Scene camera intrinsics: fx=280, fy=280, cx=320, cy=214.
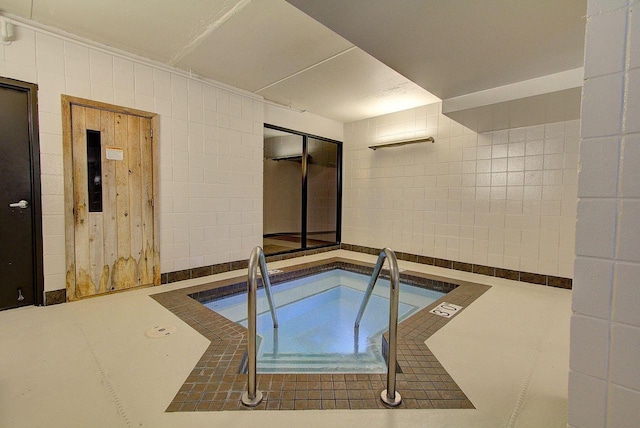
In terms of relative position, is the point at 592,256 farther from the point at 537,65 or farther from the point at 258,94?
the point at 258,94

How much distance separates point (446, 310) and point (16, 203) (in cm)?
393

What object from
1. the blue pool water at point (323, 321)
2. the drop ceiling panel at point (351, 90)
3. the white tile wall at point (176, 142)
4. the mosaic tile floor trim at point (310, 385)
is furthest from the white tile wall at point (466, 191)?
the mosaic tile floor trim at point (310, 385)

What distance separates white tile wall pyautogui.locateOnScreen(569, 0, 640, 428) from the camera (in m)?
0.75

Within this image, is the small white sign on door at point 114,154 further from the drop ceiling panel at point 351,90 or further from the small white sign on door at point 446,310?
the small white sign on door at point 446,310

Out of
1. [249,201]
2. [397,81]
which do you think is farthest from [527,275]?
[249,201]

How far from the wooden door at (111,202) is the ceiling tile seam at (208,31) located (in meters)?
0.76

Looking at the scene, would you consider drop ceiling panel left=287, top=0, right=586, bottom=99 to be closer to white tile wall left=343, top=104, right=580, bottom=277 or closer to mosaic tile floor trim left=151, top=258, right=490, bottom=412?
white tile wall left=343, top=104, right=580, bottom=277

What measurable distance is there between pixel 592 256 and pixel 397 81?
3.16 m

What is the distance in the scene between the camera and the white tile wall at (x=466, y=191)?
3.33 m

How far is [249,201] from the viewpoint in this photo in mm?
4098

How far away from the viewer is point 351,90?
3.77 metres

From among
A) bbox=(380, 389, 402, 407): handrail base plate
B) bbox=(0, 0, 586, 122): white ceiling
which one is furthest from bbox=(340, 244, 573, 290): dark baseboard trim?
bbox=(380, 389, 402, 407): handrail base plate

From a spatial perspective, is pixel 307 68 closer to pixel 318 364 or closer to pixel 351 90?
pixel 351 90

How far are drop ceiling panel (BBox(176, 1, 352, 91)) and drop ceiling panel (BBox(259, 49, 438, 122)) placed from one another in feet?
0.70
